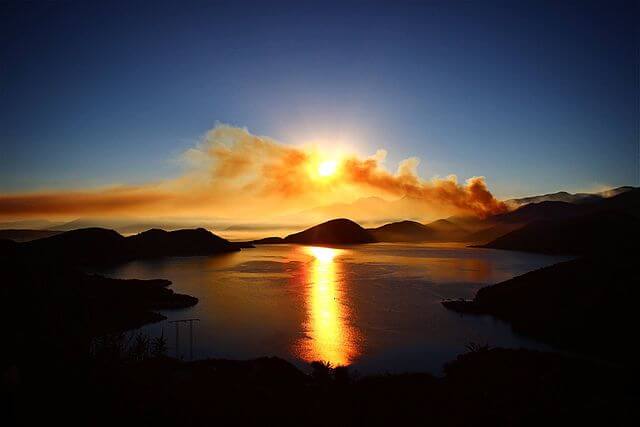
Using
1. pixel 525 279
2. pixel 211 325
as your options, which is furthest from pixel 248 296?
pixel 525 279

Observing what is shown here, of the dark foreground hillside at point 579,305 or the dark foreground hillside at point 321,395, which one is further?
the dark foreground hillside at point 579,305

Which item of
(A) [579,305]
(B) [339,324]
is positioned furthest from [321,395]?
(A) [579,305]

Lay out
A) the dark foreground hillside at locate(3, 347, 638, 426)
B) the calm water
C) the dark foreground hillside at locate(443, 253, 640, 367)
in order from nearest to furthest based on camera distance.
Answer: the dark foreground hillside at locate(3, 347, 638, 426) → the calm water → the dark foreground hillside at locate(443, 253, 640, 367)

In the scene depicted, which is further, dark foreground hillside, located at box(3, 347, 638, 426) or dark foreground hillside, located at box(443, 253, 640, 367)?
dark foreground hillside, located at box(443, 253, 640, 367)

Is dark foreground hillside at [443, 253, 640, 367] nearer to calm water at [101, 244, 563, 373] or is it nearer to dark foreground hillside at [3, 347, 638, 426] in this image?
calm water at [101, 244, 563, 373]

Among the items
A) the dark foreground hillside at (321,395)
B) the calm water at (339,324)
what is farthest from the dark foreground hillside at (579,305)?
the dark foreground hillside at (321,395)

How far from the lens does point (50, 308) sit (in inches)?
1939

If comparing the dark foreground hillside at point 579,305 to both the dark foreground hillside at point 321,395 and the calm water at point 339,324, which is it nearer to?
the calm water at point 339,324

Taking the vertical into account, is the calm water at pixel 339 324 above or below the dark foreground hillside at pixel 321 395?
below

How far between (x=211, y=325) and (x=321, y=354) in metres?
22.5

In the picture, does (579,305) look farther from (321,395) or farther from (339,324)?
(321,395)

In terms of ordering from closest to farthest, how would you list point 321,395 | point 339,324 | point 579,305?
point 321,395
point 579,305
point 339,324

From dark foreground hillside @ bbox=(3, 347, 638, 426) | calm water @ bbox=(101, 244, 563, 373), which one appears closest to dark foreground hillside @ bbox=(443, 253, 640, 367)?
calm water @ bbox=(101, 244, 563, 373)

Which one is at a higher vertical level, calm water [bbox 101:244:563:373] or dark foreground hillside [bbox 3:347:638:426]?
dark foreground hillside [bbox 3:347:638:426]
